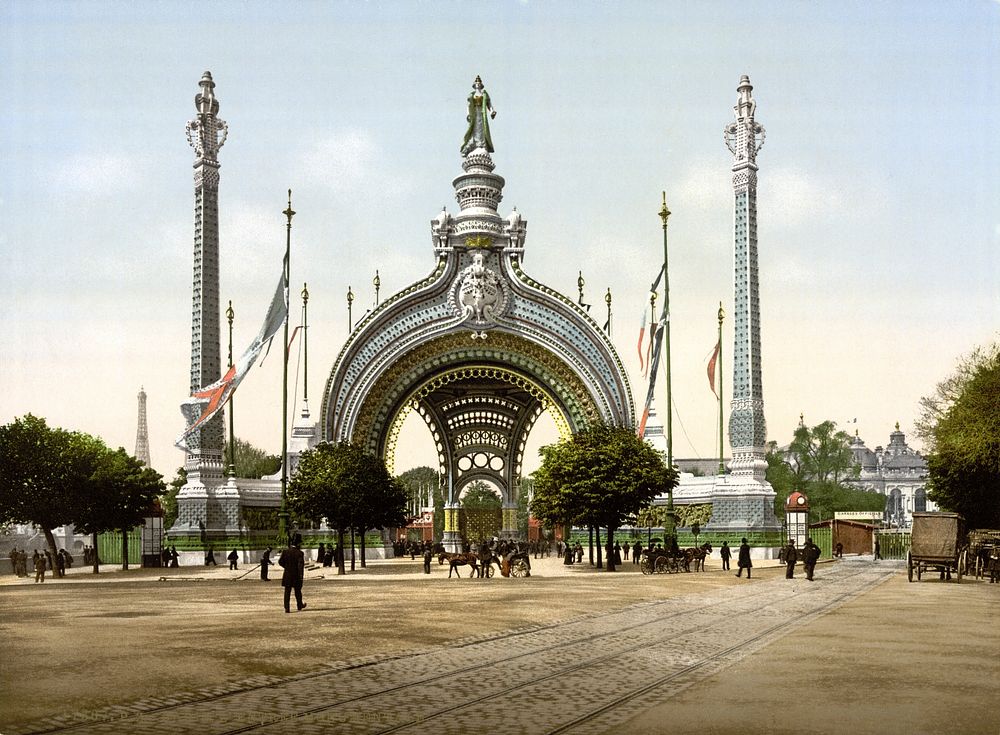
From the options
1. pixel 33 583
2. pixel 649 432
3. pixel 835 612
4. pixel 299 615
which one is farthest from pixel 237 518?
pixel 835 612

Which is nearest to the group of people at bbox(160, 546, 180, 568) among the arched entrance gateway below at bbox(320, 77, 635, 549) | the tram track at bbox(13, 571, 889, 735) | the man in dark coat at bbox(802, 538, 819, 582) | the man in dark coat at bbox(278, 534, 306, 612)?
the arched entrance gateway below at bbox(320, 77, 635, 549)

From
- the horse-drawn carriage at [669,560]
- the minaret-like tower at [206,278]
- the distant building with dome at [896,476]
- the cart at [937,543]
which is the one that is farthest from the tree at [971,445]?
the distant building with dome at [896,476]

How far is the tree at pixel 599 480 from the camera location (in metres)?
47.9

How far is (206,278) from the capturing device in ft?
192

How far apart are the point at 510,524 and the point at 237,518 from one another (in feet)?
76.9

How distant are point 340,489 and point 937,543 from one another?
2321cm

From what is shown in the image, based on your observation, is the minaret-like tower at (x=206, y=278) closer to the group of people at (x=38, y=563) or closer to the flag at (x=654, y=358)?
the group of people at (x=38, y=563)

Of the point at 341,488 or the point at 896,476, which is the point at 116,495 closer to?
the point at 341,488

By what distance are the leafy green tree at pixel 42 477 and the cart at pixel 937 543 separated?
118ft

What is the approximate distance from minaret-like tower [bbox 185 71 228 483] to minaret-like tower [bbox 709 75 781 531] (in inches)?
998

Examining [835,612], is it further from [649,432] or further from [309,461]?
[649,432]

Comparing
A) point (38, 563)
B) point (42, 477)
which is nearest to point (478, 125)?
point (42, 477)

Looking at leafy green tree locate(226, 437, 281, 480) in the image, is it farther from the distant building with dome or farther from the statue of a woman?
the distant building with dome

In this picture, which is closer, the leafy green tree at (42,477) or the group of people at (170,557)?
the leafy green tree at (42,477)
